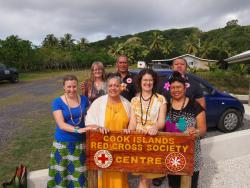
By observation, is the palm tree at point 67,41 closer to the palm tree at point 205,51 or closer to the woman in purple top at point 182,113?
the palm tree at point 205,51

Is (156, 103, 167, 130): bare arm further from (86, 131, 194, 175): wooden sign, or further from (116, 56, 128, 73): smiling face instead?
(116, 56, 128, 73): smiling face

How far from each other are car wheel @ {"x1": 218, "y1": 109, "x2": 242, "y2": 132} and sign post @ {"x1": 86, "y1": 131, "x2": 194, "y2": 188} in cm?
450

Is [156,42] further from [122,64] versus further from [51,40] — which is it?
[122,64]

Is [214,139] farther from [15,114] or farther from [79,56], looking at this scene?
[79,56]

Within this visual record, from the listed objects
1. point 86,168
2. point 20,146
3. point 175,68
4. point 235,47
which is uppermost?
point 235,47

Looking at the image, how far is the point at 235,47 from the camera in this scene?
6444 cm

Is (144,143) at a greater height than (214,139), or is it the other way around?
(144,143)

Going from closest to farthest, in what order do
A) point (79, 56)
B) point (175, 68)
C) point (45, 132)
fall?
1. point (175, 68)
2. point (45, 132)
3. point (79, 56)

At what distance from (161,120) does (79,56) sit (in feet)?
190

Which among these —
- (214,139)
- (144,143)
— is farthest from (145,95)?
(214,139)

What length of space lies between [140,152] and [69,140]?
2.74 ft

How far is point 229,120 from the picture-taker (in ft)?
24.5

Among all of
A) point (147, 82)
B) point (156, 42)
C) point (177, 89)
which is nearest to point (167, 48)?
point (156, 42)

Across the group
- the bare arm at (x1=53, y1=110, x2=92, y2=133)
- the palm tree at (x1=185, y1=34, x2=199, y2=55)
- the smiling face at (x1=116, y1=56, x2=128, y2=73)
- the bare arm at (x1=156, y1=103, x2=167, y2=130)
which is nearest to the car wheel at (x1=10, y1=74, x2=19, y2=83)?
the smiling face at (x1=116, y1=56, x2=128, y2=73)
